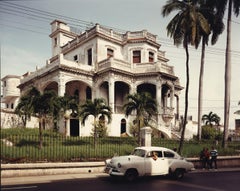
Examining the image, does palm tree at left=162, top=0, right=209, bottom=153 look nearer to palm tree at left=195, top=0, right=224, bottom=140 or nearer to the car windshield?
palm tree at left=195, top=0, right=224, bottom=140

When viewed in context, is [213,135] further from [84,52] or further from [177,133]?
[84,52]

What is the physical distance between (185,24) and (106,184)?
49.8 feet

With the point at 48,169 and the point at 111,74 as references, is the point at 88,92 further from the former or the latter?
the point at 48,169

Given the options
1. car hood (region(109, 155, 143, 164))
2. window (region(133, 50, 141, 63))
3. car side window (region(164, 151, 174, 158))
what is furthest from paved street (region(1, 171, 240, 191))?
window (region(133, 50, 141, 63))

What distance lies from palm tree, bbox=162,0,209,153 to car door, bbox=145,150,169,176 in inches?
330

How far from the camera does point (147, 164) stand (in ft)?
43.8

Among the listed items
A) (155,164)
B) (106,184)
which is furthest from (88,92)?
(106,184)

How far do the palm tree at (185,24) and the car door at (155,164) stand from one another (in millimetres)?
8390

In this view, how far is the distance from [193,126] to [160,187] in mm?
32742

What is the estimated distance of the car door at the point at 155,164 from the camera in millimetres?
13391

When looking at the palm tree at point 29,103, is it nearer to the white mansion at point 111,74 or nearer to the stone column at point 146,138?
the stone column at point 146,138

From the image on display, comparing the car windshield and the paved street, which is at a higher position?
the car windshield

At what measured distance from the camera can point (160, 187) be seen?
1166cm

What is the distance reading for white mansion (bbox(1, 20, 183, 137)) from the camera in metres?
29.5
